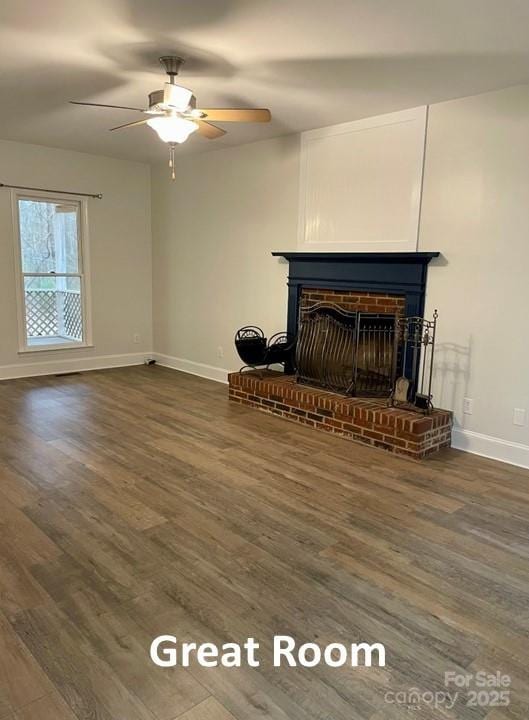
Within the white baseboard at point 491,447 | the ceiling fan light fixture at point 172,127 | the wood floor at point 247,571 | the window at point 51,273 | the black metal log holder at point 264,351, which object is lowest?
the wood floor at point 247,571

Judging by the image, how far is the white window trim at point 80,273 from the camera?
5668 millimetres

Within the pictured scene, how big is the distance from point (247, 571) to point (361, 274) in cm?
286

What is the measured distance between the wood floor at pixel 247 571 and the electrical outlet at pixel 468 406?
320 millimetres

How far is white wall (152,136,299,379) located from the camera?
16.8 ft

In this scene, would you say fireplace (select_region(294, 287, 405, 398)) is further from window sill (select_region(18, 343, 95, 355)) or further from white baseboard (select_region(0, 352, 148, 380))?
window sill (select_region(18, 343, 95, 355))

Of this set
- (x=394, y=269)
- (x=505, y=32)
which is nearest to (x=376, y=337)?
(x=394, y=269)

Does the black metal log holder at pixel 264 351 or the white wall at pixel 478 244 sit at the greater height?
the white wall at pixel 478 244

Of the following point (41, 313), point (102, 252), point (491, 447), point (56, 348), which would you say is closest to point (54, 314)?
point (41, 313)

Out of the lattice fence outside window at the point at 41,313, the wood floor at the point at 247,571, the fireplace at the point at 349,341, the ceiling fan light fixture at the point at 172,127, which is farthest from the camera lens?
the lattice fence outside window at the point at 41,313

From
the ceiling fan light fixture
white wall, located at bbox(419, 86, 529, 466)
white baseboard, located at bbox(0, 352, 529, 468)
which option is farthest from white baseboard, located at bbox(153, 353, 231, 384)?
the ceiling fan light fixture

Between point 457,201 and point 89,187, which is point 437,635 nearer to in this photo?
point 457,201

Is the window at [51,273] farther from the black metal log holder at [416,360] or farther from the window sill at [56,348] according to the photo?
the black metal log holder at [416,360]

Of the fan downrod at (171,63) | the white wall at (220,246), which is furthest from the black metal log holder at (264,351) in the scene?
the fan downrod at (171,63)

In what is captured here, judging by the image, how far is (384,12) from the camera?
2406 mm
